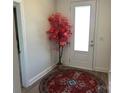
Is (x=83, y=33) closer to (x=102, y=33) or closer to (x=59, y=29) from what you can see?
(x=102, y=33)

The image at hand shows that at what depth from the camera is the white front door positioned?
3969 mm

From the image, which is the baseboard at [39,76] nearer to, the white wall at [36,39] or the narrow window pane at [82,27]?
the white wall at [36,39]

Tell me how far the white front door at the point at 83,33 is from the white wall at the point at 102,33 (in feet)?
0.50

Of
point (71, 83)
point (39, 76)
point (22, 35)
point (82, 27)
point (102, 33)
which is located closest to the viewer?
point (22, 35)

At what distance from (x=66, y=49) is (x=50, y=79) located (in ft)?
4.42

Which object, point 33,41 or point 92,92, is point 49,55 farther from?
point 92,92

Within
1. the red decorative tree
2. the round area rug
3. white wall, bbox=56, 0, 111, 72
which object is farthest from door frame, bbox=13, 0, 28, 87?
white wall, bbox=56, 0, 111, 72

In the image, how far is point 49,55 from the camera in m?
4.05

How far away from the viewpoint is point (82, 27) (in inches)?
162

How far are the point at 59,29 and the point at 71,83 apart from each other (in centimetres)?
165

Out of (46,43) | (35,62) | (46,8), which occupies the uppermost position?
(46,8)

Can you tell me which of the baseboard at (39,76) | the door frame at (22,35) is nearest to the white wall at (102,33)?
the baseboard at (39,76)

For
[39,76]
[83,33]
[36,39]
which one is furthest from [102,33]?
[39,76]
